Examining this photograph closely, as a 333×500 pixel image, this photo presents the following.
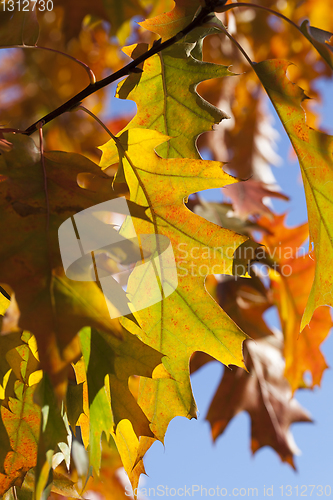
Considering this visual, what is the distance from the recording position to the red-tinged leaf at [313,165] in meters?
0.72

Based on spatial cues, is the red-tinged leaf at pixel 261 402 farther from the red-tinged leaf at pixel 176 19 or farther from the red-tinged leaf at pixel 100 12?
the red-tinged leaf at pixel 100 12

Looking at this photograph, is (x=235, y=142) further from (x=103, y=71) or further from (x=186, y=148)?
(x=186, y=148)

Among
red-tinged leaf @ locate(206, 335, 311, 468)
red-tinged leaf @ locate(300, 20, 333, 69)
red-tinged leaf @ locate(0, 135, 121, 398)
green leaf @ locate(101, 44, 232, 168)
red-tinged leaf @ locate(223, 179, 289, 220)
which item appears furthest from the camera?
red-tinged leaf @ locate(206, 335, 311, 468)

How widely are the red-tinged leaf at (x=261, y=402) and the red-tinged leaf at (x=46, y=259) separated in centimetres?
122

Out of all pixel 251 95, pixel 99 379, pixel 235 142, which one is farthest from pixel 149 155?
pixel 251 95

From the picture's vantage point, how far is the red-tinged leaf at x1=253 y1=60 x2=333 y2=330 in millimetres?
723

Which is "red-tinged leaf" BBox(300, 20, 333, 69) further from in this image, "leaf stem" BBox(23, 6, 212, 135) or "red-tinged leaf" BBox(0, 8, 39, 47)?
"red-tinged leaf" BBox(0, 8, 39, 47)

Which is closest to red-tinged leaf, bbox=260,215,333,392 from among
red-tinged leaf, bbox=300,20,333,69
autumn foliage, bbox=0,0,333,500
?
A: autumn foliage, bbox=0,0,333,500

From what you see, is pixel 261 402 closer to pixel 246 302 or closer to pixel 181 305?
pixel 246 302

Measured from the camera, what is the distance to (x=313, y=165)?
73 cm

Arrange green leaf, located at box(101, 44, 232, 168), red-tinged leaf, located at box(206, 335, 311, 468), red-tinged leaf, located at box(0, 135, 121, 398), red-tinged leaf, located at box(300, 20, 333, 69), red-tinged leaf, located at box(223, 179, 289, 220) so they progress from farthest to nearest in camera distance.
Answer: red-tinged leaf, located at box(206, 335, 311, 468) → red-tinged leaf, located at box(223, 179, 289, 220) → green leaf, located at box(101, 44, 232, 168) → red-tinged leaf, located at box(300, 20, 333, 69) → red-tinged leaf, located at box(0, 135, 121, 398)

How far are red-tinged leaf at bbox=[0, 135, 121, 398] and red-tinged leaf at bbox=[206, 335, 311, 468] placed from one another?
1.22 m

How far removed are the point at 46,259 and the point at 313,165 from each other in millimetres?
507

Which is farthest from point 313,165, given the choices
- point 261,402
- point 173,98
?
point 261,402
